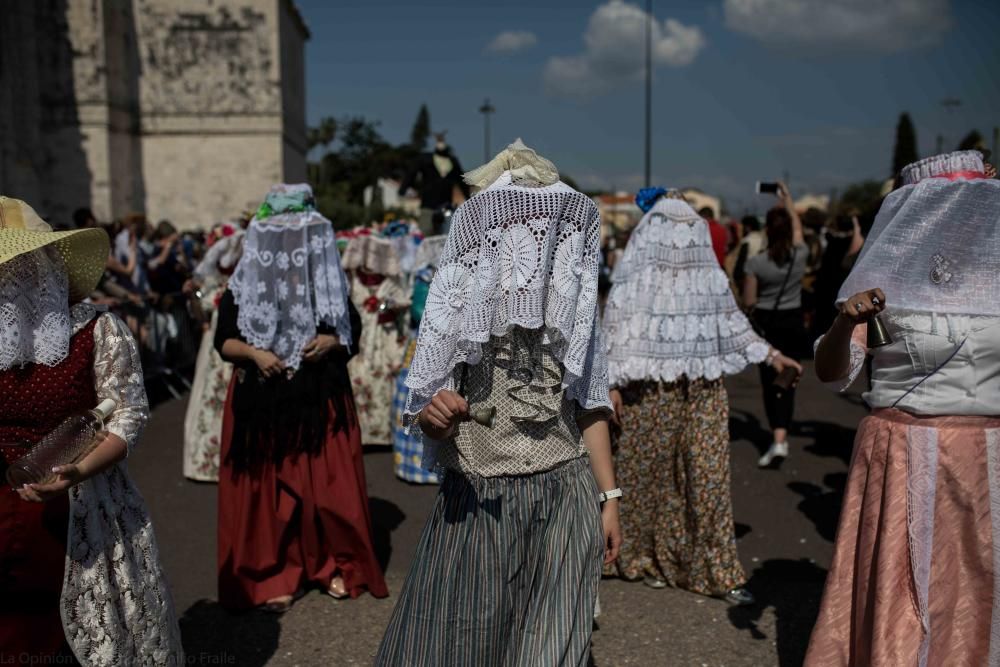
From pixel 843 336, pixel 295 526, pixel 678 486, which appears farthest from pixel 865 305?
pixel 295 526

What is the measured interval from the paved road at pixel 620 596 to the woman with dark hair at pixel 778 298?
444mm

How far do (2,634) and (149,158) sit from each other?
126 ft

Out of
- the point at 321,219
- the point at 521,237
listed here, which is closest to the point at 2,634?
the point at 521,237

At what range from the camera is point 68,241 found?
258 cm

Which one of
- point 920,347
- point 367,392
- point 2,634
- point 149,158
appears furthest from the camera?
point 149,158

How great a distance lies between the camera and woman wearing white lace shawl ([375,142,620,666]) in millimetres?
2510

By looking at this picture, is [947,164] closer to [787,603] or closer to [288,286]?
[787,603]

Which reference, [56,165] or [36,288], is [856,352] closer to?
[36,288]

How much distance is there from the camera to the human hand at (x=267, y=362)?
422cm

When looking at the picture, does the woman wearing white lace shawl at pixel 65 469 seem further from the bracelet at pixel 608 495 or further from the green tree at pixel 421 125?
the green tree at pixel 421 125

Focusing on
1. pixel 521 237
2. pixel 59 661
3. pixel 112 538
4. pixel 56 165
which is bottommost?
pixel 59 661

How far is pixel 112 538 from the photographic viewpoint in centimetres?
261

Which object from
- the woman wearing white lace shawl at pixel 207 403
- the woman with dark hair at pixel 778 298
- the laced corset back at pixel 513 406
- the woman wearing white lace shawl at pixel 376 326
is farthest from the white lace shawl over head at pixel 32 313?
the woman with dark hair at pixel 778 298

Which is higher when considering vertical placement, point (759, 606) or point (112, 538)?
point (112, 538)
